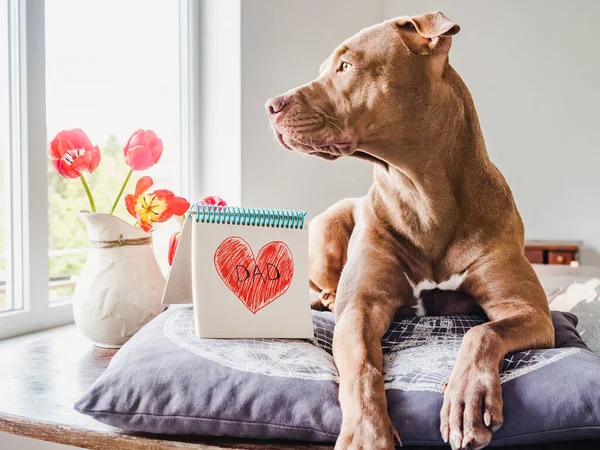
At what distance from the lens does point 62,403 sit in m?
1.10

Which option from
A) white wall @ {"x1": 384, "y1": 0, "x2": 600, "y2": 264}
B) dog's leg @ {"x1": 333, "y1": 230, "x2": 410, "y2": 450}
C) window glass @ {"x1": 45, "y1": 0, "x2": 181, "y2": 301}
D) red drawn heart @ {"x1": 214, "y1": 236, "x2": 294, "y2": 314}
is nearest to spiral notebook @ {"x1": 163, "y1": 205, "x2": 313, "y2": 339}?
red drawn heart @ {"x1": 214, "y1": 236, "x2": 294, "y2": 314}

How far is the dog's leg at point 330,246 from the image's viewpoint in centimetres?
179

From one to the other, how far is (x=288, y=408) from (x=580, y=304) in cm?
140

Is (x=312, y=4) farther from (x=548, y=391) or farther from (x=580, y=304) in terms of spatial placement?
(x=548, y=391)

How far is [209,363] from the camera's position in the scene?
3.36ft

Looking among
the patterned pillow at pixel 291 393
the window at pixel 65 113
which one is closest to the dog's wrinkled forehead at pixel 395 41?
the patterned pillow at pixel 291 393

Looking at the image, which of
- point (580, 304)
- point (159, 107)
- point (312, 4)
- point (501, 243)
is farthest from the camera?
point (312, 4)

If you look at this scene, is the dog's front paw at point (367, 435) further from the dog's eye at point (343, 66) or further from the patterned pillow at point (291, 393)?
the dog's eye at point (343, 66)

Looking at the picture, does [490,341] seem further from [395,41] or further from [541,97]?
[541,97]

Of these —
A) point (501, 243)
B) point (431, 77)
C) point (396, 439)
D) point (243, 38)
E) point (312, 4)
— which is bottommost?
point (396, 439)

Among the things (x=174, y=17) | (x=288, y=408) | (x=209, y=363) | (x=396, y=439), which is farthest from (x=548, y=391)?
(x=174, y=17)

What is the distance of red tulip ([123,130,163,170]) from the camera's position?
1.50 metres

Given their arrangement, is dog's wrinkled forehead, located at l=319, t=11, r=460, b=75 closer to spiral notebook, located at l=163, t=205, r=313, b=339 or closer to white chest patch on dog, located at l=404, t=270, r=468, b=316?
spiral notebook, located at l=163, t=205, r=313, b=339

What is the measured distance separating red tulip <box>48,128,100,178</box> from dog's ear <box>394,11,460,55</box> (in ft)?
2.45
